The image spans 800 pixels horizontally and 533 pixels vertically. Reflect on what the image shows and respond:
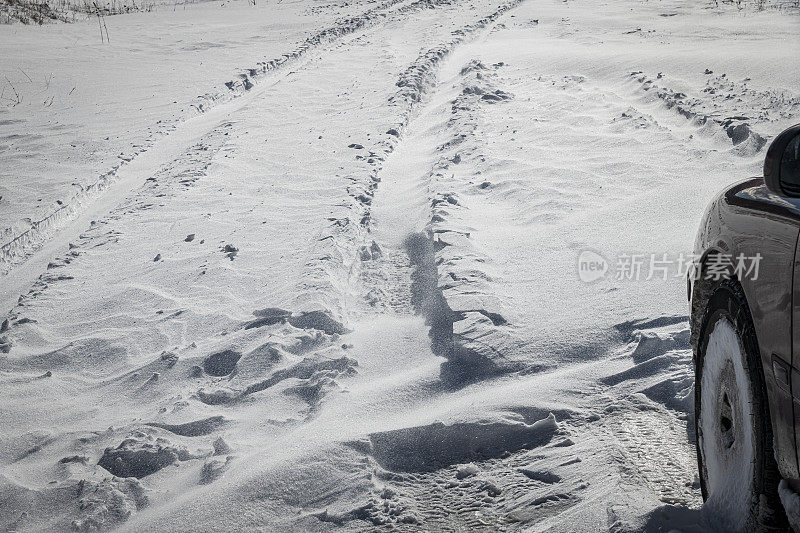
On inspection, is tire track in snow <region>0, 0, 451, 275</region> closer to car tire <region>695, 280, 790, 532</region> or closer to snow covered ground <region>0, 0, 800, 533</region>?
snow covered ground <region>0, 0, 800, 533</region>

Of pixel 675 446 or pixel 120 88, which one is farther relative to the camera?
pixel 120 88

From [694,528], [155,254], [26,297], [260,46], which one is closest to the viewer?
[694,528]

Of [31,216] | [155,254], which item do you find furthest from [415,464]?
[31,216]

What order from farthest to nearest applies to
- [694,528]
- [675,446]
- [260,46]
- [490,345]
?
[260,46], [490,345], [675,446], [694,528]

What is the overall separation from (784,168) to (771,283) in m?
0.29

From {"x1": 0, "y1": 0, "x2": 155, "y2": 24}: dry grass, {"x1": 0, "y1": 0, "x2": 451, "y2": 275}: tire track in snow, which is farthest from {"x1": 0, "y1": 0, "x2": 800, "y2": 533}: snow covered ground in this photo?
{"x1": 0, "y1": 0, "x2": 155, "y2": 24}: dry grass

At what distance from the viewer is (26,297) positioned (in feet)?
15.3

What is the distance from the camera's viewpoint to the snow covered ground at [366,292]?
279 cm

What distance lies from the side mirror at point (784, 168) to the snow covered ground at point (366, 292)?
1.08m

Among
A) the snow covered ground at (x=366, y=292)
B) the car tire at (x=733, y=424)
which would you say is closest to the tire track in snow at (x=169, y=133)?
the snow covered ground at (x=366, y=292)

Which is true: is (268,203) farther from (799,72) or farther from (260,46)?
(260,46)

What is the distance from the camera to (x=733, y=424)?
205cm

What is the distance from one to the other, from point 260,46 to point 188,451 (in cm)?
1111

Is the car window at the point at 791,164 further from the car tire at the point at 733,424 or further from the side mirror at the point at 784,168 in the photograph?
the car tire at the point at 733,424
